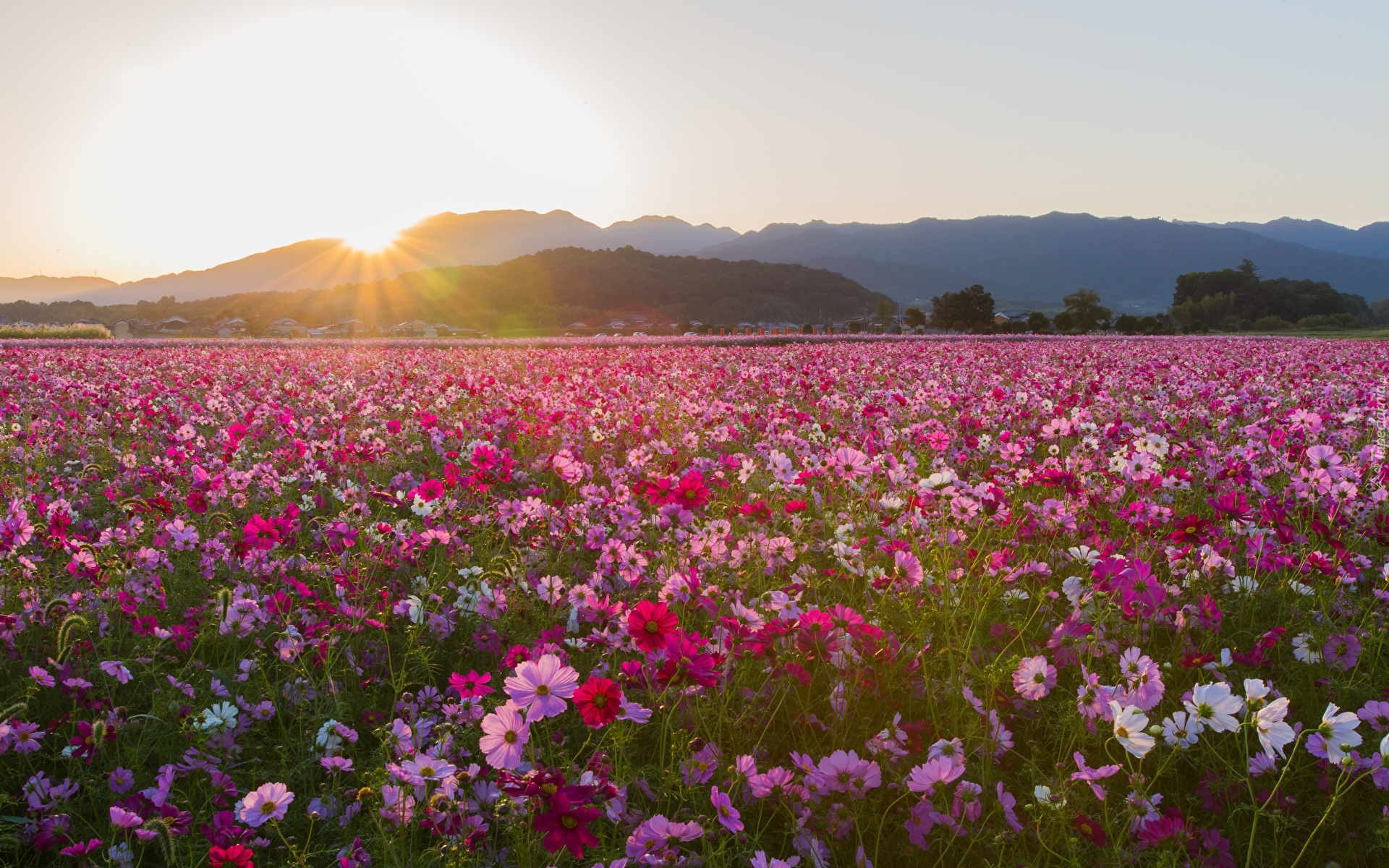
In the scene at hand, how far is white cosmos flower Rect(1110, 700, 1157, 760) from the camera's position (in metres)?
1.50

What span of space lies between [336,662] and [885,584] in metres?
2.08

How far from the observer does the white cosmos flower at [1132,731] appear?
1.50 metres

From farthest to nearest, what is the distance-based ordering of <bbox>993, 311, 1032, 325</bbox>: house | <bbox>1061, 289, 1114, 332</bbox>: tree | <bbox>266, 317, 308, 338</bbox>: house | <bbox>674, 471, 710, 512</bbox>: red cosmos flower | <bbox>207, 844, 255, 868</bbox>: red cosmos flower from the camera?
1. <bbox>993, 311, 1032, 325</bbox>: house
2. <bbox>266, 317, 308, 338</bbox>: house
3. <bbox>1061, 289, 1114, 332</bbox>: tree
4. <bbox>674, 471, 710, 512</bbox>: red cosmos flower
5. <bbox>207, 844, 255, 868</bbox>: red cosmos flower

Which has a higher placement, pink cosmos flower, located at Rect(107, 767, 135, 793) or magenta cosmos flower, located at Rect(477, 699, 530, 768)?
magenta cosmos flower, located at Rect(477, 699, 530, 768)

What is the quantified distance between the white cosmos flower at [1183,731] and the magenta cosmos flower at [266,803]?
201cm

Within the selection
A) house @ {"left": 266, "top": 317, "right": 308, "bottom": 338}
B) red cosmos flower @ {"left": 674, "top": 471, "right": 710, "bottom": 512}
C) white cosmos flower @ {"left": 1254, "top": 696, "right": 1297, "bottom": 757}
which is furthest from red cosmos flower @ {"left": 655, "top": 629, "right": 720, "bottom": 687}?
house @ {"left": 266, "top": 317, "right": 308, "bottom": 338}

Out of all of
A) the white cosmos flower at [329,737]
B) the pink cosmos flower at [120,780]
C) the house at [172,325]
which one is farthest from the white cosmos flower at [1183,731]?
the house at [172,325]

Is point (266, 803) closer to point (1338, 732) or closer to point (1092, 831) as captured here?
point (1092, 831)

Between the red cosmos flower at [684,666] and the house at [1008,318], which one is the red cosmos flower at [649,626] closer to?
the red cosmos flower at [684,666]

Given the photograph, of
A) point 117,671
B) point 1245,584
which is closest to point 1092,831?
point 1245,584

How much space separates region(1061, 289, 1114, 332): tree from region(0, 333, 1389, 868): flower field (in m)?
70.4

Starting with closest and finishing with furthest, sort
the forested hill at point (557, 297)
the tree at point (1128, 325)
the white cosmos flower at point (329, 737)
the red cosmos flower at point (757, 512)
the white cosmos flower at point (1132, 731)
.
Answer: the white cosmos flower at point (1132, 731), the white cosmos flower at point (329, 737), the red cosmos flower at point (757, 512), the tree at point (1128, 325), the forested hill at point (557, 297)

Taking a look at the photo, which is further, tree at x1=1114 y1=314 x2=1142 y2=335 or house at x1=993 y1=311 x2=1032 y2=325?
house at x1=993 y1=311 x2=1032 y2=325

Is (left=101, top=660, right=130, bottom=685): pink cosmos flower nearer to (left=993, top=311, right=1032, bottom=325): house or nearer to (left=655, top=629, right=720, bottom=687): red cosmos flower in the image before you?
(left=655, top=629, right=720, bottom=687): red cosmos flower
